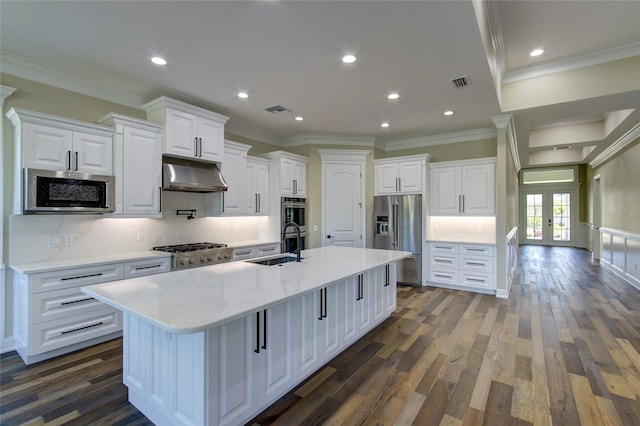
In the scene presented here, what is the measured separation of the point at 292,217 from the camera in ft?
18.3

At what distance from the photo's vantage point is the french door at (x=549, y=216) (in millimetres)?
11484

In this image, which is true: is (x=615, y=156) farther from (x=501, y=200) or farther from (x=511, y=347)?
(x=511, y=347)

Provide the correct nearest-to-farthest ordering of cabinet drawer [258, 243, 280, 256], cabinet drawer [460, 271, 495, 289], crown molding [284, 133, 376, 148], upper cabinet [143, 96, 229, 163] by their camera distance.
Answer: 1. upper cabinet [143, 96, 229, 163]
2. cabinet drawer [258, 243, 280, 256]
3. cabinet drawer [460, 271, 495, 289]
4. crown molding [284, 133, 376, 148]

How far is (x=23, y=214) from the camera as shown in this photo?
9.86 ft

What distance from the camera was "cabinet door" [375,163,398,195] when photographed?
598 centimetres

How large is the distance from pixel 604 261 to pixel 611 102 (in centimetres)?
540

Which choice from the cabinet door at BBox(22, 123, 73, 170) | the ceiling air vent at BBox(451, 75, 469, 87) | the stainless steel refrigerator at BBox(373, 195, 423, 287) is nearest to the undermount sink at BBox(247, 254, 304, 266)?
the cabinet door at BBox(22, 123, 73, 170)

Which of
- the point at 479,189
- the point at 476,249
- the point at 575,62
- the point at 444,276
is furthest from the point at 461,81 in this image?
the point at 444,276

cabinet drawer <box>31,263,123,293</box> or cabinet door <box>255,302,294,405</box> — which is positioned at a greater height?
cabinet drawer <box>31,263,123,293</box>

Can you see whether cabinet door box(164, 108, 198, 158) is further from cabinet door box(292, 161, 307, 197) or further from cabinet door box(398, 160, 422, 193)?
cabinet door box(398, 160, 422, 193)

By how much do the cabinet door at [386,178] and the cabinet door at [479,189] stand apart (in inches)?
47.5

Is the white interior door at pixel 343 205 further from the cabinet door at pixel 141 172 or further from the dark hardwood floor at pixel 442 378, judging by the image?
the cabinet door at pixel 141 172

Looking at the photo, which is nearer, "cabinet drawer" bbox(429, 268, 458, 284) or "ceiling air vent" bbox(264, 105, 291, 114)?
"ceiling air vent" bbox(264, 105, 291, 114)

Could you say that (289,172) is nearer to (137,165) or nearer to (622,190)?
(137,165)
